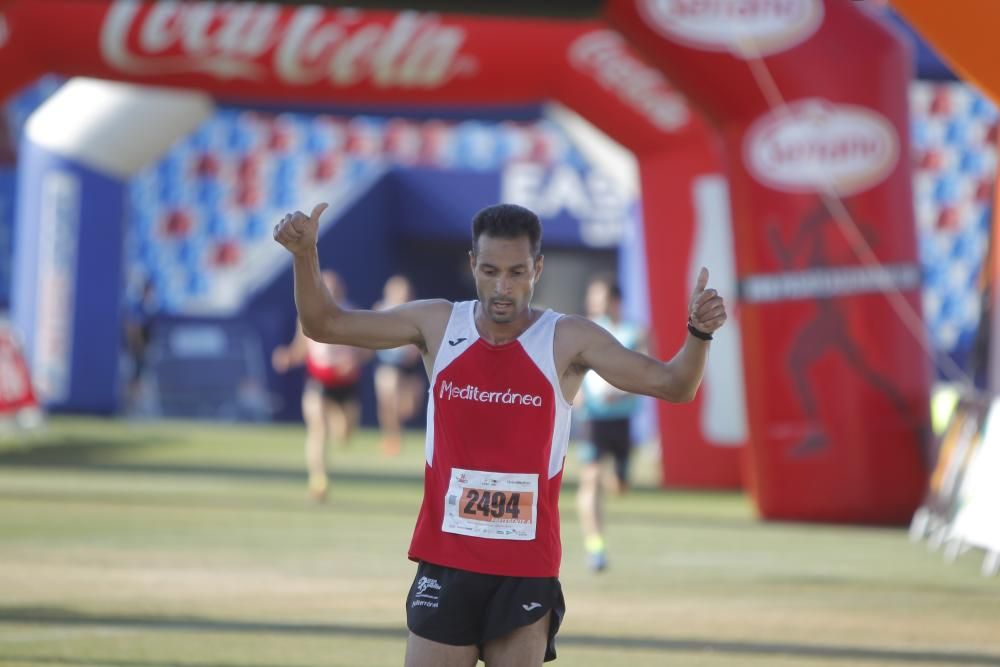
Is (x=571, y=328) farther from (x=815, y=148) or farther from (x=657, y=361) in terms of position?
(x=815, y=148)

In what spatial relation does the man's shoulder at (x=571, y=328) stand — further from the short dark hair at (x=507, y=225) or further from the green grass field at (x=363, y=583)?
the green grass field at (x=363, y=583)

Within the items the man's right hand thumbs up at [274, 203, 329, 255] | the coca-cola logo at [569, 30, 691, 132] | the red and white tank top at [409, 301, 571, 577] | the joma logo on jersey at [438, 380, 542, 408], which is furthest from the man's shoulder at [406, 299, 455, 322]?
the coca-cola logo at [569, 30, 691, 132]

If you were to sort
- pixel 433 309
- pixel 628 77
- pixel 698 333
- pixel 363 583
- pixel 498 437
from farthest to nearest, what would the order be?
1. pixel 628 77
2. pixel 363 583
3. pixel 433 309
4. pixel 498 437
5. pixel 698 333

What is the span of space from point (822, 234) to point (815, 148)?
67cm

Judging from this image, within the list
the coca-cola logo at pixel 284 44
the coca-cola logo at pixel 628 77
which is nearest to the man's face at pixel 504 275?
the coca-cola logo at pixel 284 44

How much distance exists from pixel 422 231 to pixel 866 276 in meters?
15.9

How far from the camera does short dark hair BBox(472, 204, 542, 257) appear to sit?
4.73 meters

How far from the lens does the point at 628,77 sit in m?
16.5

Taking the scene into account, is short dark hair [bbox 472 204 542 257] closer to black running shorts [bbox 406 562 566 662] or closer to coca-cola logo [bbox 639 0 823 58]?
black running shorts [bbox 406 562 566 662]

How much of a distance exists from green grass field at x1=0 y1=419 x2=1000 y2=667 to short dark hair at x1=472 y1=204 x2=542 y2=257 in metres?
3.07

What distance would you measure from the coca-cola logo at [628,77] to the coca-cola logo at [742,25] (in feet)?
8.82

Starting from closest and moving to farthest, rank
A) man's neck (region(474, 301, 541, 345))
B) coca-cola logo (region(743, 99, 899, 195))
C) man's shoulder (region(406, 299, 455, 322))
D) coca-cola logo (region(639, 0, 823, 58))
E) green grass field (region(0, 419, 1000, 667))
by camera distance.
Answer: man's neck (region(474, 301, 541, 345)) → man's shoulder (region(406, 299, 455, 322)) → green grass field (region(0, 419, 1000, 667)) → coca-cola logo (region(639, 0, 823, 58)) → coca-cola logo (region(743, 99, 899, 195))

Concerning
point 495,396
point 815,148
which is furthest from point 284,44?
point 495,396

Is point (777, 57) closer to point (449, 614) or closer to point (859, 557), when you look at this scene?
point (859, 557)
